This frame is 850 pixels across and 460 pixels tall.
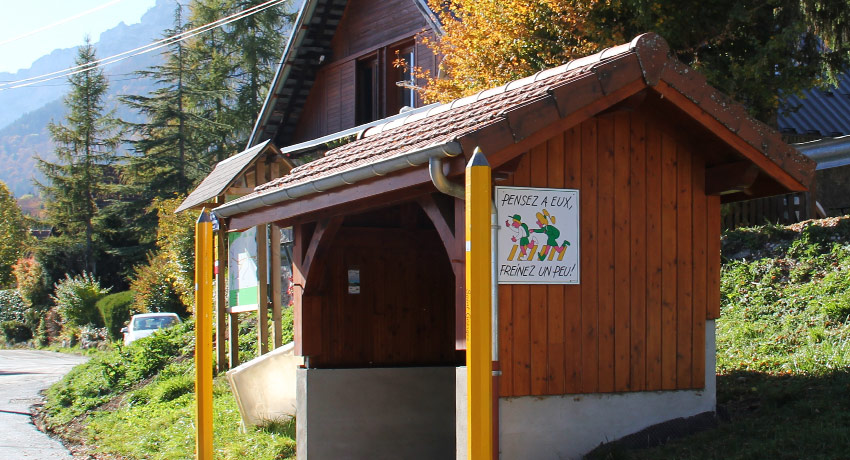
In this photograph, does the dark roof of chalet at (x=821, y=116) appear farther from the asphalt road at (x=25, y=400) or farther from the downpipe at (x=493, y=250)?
the asphalt road at (x=25, y=400)

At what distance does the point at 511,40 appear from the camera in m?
14.6

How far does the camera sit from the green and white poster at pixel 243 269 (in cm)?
1352

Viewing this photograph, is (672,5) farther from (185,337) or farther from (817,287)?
(185,337)

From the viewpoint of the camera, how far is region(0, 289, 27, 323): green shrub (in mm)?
44938

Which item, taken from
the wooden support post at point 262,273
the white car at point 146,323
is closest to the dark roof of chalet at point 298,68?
the white car at point 146,323

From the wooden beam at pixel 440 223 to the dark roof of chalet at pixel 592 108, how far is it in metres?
0.43

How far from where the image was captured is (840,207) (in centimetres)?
1819

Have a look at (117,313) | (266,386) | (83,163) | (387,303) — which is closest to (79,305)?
(117,313)

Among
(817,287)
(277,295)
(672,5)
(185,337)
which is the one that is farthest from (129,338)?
(817,287)

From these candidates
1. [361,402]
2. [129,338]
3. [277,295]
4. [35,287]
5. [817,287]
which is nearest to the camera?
[361,402]

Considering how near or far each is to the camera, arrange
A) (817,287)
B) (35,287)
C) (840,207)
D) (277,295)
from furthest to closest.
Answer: (35,287) → (840,207) → (277,295) → (817,287)

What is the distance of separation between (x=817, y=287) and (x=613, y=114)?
488 cm

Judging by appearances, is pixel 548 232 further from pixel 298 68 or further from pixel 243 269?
pixel 298 68

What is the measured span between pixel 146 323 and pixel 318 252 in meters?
20.1
